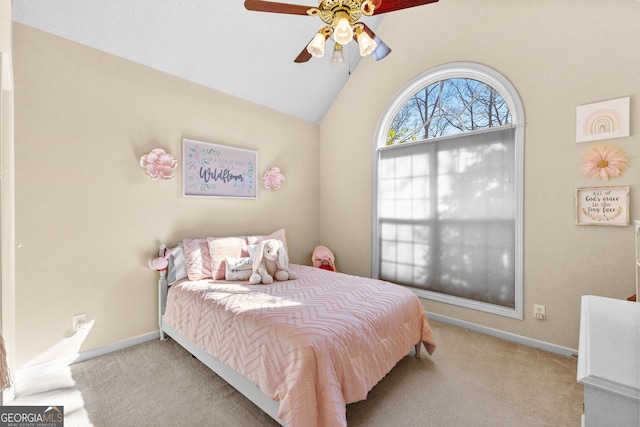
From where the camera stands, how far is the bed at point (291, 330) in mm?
1368

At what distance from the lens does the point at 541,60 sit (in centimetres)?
240

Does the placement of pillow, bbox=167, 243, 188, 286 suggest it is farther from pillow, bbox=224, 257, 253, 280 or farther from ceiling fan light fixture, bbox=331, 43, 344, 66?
ceiling fan light fixture, bbox=331, 43, 344, 66

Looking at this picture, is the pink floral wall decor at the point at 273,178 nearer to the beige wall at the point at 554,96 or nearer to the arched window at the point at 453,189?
the arched window at the point at 453,189

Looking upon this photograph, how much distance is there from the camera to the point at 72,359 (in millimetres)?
2201

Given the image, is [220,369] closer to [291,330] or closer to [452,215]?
[291,330]

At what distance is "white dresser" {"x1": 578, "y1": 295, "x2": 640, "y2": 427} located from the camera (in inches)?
27.5

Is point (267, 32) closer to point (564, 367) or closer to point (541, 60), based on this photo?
point (541, 60)

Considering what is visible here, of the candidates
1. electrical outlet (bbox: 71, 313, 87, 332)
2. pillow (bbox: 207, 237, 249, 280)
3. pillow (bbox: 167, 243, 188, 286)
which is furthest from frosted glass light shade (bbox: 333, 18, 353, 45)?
electrical outlet (bbox: 71, 313, 87, 332)

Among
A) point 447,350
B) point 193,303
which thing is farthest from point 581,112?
point 193,303

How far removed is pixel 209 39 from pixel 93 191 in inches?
67.2

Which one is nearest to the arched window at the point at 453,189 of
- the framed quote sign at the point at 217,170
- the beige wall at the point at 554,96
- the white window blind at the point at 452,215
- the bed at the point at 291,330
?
the white window blind at the point at 452,215

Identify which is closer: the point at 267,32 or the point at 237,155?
the point at 267,32

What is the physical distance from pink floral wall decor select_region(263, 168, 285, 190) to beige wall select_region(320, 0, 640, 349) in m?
1.99

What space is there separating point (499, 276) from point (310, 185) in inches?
100
